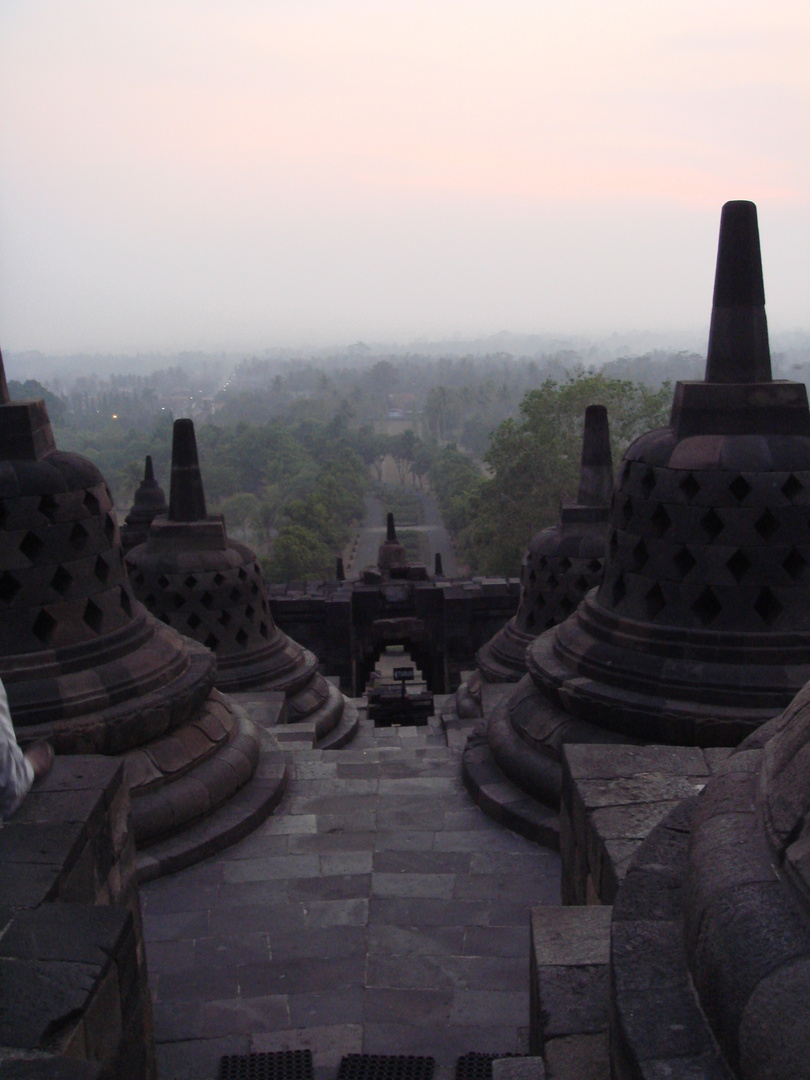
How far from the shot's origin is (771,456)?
16.3ft

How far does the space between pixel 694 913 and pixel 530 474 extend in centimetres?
2791

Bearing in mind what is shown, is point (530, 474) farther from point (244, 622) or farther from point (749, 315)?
point (749, 315)

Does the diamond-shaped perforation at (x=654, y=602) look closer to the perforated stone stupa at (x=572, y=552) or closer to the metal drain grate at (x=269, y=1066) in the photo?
the metal drain grate at (x=269, y=1066)

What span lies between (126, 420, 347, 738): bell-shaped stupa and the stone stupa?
6.88 feet

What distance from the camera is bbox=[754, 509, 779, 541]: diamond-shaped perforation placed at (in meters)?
4.97

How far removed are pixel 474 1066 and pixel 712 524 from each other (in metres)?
3.01

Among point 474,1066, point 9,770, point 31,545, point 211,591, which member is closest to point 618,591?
point 474,1066

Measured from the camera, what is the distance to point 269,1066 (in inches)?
125

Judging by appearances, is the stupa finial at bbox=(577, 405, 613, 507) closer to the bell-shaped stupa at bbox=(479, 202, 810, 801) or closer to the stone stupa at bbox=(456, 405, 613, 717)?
the stone stupa at bbox=(456, 405, 613, 717)

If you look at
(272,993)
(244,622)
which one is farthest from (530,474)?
(272,993)

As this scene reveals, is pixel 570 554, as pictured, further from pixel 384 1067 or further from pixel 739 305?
pixel 384 1067

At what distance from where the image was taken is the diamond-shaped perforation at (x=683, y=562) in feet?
16.7

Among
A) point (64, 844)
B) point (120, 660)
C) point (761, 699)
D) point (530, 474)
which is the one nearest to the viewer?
point (64, 844)

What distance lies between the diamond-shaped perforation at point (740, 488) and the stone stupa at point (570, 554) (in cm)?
→ 379
